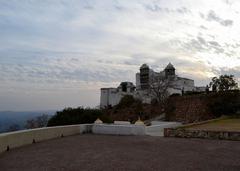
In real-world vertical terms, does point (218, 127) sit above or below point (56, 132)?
above

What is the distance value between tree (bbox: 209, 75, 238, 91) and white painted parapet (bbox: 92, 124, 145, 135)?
17.0 meters

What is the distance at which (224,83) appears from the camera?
29.5 metres

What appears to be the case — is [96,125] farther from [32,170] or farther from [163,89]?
[163,89]

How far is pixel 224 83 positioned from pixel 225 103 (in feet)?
9.88

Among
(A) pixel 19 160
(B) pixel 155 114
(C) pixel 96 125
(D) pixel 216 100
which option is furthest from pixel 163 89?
(A) pixel 19 160

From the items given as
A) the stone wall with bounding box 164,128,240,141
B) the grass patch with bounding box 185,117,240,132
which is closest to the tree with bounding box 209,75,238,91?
the grass patch with bounding box 185,117,240,132

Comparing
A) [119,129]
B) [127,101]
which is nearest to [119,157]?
[119,129]

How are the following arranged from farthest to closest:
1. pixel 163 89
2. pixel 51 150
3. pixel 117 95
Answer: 1. pixel 117 95
2. pixel 163 89
3. pixel 51 150

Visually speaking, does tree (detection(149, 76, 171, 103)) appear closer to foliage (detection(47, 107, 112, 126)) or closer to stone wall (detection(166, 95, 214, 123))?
stone wall (detection(166, 95, 214, 123))

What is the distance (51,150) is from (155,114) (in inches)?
1139

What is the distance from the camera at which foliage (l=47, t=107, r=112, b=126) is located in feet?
62.9

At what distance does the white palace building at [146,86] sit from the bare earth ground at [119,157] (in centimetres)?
3320

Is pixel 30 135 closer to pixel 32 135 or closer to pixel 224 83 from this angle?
pixel 32 135

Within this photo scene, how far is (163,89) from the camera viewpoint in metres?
42.8
